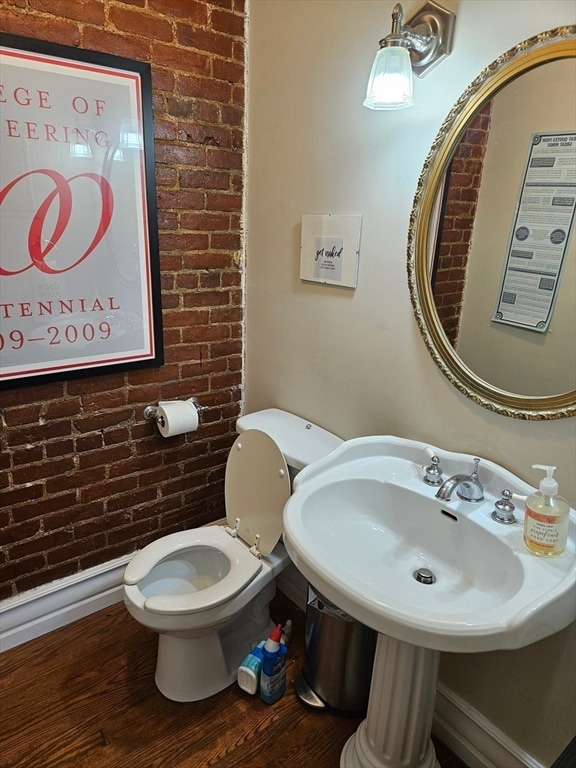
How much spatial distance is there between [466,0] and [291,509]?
50.7 inches

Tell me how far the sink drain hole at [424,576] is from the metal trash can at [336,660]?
362mm

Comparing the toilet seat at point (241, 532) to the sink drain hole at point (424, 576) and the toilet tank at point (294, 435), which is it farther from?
the sink drain hole at point (424, 576)

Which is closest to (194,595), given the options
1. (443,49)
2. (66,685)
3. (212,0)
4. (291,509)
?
(291,509)

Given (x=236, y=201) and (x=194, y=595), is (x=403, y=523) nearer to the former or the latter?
(x=194, y=595)

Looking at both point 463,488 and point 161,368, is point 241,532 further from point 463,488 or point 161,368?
point 463,488

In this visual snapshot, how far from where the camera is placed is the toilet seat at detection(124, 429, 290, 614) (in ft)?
4.85

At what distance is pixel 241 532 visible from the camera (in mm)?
1745

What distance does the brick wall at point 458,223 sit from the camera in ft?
3.90

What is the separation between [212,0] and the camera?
1.63 metres

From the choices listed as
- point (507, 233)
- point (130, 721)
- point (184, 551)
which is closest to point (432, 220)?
point (507, 233)

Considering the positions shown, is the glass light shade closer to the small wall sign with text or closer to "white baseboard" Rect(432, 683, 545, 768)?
the small wall sign with text

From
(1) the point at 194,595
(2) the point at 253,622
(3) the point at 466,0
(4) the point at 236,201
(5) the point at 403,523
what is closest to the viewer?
(3) the point at 466,0

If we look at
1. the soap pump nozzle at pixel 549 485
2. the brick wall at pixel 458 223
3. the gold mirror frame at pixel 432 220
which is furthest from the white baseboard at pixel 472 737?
the brick wall at pixel 458 223

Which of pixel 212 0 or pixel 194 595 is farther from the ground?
pixel 212 0
